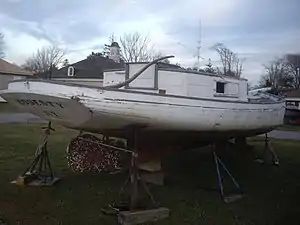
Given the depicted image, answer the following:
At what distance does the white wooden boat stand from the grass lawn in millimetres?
1005

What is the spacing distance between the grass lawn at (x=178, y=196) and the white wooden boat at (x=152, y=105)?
1.00 meters

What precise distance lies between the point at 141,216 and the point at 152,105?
1539mm

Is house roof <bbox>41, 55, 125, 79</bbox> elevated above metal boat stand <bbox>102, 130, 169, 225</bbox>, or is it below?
above

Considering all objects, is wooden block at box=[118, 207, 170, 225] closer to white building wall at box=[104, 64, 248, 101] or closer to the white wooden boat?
the white wooden boat

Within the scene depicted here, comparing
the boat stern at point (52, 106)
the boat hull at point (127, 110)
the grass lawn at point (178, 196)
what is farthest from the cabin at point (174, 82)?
the grass lawn at point (178, 196)

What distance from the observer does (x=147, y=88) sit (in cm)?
652

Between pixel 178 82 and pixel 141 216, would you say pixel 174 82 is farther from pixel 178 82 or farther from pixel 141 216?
pixel 141 216

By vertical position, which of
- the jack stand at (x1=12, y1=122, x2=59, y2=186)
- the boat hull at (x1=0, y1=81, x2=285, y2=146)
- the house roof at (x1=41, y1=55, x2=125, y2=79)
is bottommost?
the jack stand at (x1=12, y1=122, x2=59, y2=186)

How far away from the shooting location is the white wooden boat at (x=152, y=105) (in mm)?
5430

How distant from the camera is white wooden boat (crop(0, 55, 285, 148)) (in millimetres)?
5430

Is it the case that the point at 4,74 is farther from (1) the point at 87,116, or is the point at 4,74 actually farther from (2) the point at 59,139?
(1) the point at 87,116

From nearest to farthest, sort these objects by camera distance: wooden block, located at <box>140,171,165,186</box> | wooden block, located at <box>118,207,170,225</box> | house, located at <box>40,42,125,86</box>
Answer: wooden block, located at <box>118,207,170,225</box>, wooden block, located at <box>140,171,165,186</box>, house, located at <box>40,42,125,86</box>

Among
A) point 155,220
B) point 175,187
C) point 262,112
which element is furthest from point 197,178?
point 155,220

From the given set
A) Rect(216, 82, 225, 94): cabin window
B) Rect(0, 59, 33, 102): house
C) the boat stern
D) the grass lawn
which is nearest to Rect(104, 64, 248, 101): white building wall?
Rect(216, 82, 225, 94): cabin window
